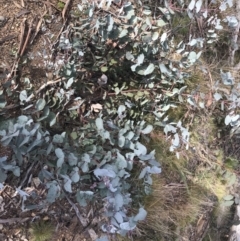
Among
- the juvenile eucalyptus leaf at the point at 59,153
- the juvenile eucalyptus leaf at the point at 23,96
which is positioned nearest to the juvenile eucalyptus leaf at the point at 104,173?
the juvenile eucalyptus leaf at the point at 59,153

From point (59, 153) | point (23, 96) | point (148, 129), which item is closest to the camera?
point (59, 153)

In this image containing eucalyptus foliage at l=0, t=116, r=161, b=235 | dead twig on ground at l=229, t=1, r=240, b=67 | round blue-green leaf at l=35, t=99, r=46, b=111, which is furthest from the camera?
dead twig on ground at l=229, t=1, r=240, b=67

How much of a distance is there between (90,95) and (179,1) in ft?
1.70

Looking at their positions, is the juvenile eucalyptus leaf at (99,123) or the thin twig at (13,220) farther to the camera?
the thin twig at (13,220)

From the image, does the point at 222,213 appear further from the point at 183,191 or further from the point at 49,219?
the point at 49,219

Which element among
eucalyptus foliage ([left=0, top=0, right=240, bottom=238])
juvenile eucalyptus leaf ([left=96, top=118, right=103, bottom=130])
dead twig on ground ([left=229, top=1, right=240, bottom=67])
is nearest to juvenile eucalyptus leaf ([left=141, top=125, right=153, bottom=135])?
eucalyptus foliage ([left=0, top=0, right=240, bottom=238])

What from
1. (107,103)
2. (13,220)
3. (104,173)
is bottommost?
(13,220)

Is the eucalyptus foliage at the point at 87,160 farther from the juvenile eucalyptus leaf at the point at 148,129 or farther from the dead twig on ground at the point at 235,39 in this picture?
the dead twig on ground at the point at 235,39

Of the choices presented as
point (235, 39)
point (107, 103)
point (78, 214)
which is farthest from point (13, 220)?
point (235, 39)

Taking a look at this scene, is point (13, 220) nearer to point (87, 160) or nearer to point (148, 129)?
point (87, 160)

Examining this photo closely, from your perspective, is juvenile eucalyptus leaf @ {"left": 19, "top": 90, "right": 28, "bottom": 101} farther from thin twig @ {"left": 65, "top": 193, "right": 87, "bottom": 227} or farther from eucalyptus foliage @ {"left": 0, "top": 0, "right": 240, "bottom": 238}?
thin twig @ {"left": 65, "top": 193, "right": 87, "bottom": 227}

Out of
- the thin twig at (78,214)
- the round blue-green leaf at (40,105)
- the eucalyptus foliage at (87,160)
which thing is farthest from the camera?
the thin twig at (78,214)

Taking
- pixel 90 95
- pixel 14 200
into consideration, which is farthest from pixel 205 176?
pixel 14 200

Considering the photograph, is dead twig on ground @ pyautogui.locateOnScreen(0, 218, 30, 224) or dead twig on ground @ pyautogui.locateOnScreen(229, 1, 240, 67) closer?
dead twig on ground @ pyautogui.locateOnScreen(0, 218, 30, 224)
